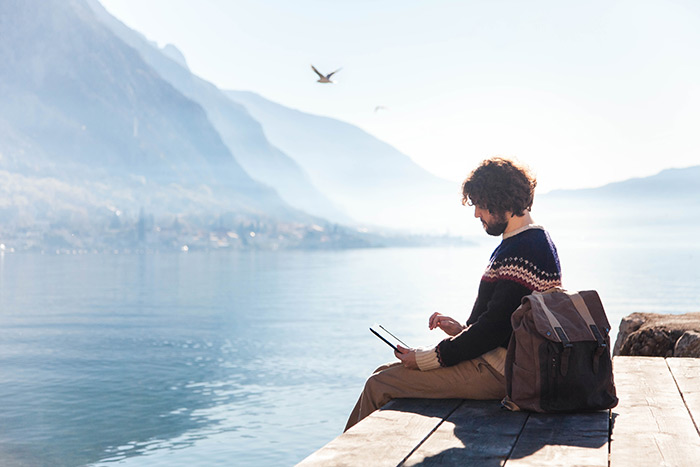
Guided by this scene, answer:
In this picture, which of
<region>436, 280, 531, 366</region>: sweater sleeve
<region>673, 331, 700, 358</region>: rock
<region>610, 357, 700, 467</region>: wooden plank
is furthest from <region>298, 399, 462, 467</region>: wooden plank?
<region>673, 331, 700, 358</region>: rock

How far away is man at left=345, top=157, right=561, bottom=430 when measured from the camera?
14.6ft

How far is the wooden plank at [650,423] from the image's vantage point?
3.49 metres

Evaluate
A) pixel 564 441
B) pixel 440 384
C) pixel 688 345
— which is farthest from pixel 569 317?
pixel 688 345

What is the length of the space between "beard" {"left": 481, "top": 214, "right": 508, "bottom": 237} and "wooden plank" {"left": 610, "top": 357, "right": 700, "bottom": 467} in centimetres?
119

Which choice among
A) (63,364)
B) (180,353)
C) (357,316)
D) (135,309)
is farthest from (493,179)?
(135,309)

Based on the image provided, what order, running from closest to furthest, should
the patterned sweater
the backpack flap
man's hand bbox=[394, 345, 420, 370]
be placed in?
the backpack flap
the patterned sweater
man's hand bbox=[394, 345, 420, 370]

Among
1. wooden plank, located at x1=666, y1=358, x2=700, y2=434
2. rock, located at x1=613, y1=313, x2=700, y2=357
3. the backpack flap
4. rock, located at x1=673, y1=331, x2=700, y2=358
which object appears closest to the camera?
the backpack flap

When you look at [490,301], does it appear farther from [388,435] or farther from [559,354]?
[388,435]

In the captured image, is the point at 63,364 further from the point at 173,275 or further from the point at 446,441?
the point at 173,275

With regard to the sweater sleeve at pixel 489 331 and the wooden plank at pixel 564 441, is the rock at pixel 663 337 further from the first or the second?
the sweater sleeve at pixel 489 331

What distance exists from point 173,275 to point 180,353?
84.5 metres

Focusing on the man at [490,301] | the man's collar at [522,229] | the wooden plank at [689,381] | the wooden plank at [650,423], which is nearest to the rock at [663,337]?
the wooden plank at [689,381]

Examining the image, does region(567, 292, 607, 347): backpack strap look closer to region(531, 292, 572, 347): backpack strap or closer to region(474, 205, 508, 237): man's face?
region(531, 292, 572, 347): backpack strap

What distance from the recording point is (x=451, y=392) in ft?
15.6
